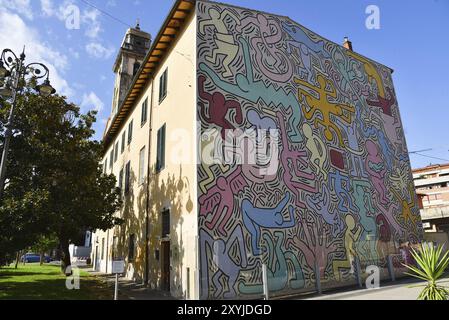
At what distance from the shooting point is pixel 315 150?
14.9 m

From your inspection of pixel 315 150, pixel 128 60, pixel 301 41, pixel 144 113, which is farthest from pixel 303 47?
pixel 128 60

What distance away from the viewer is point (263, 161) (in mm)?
12828

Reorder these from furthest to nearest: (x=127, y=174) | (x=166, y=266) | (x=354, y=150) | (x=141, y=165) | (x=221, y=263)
A: (x=127, y=174)
(x=141, y=165)
(x=354, y=150)
(x=166, y=266)
(x=221, y=263)

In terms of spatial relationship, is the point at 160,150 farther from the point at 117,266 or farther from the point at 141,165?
the point at 117,266

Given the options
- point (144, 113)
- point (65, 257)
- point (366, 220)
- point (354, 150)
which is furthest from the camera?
point (65, 257)

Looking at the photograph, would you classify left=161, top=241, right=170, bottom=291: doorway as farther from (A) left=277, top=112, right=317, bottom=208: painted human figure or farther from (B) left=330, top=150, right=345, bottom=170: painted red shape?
(B) left=330, top=150, right=345, bottom=170: painted red shape

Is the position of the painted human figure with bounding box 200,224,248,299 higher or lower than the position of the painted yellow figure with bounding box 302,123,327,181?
lower

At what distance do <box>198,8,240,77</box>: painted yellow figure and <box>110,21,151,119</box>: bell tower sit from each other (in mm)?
19964

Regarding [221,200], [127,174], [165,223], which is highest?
[127,174]

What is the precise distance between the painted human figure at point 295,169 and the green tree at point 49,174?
9106 mm

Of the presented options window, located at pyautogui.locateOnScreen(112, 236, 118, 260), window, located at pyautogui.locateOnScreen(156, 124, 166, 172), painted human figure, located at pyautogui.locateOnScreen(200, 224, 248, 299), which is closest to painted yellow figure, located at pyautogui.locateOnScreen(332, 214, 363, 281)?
painted human figure, located at pyautogui.locateOnScreen(200, 224, 248, 299)

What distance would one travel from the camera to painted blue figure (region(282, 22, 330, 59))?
16.4 meters

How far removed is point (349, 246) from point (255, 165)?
19.2 ft

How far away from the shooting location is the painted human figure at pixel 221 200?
1090 centimetres
